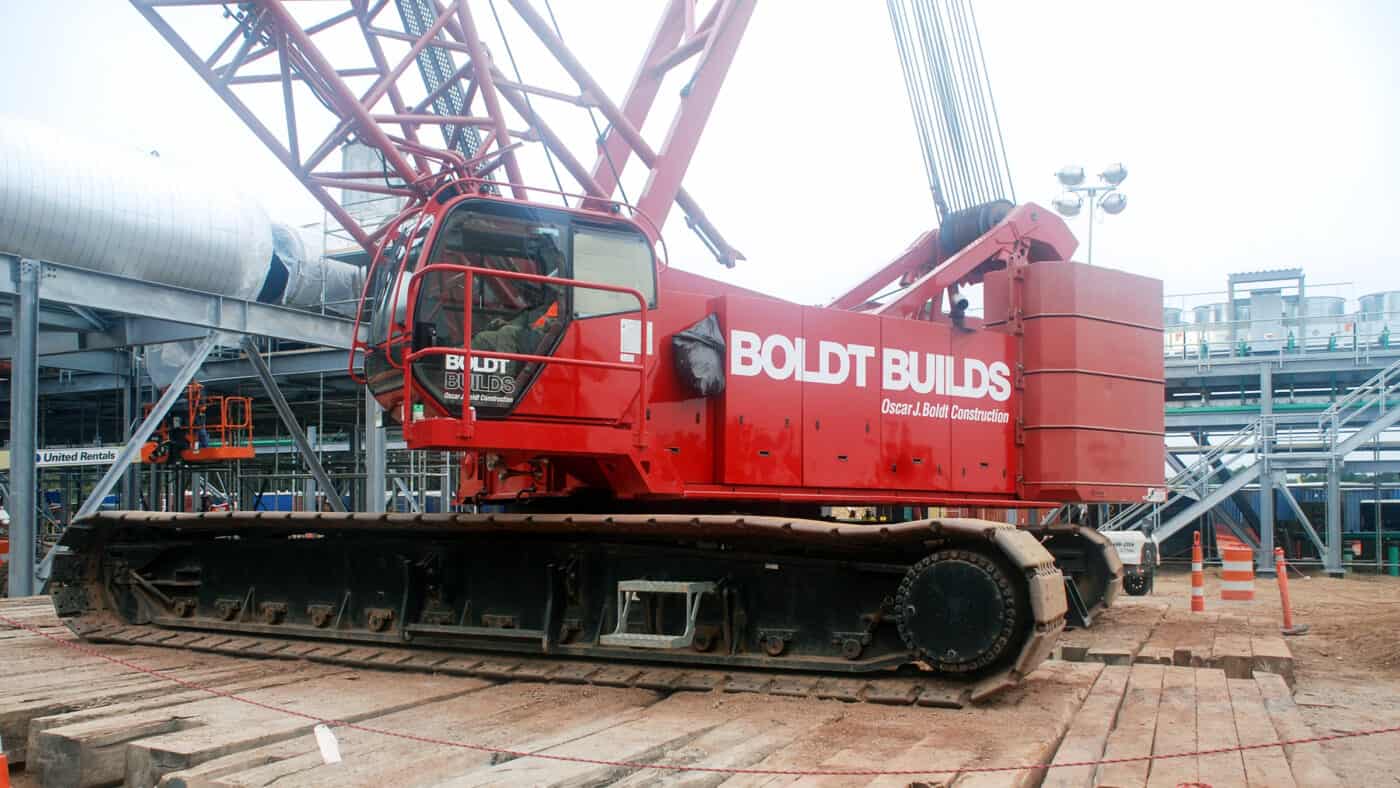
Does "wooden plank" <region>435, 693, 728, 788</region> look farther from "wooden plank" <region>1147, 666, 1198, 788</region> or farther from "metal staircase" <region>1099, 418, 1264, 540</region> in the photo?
"metal staircase" <region>1099, 418, 1264, 540</region>

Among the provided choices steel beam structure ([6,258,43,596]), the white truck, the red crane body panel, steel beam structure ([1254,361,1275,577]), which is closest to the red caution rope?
the red crane body panel

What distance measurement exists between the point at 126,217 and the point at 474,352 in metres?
11.9

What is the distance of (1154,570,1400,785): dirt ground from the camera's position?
700cm

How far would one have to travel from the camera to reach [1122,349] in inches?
440

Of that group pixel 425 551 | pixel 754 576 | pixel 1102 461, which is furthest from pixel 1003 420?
pixel 425 551

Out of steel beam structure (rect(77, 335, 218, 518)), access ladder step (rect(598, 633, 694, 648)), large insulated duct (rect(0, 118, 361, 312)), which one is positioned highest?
large insulated duct (rect(0, 118, 361, 312))

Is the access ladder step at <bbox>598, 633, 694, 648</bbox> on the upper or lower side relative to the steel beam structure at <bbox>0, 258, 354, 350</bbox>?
lower

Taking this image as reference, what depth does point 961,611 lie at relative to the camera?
689 centimetres

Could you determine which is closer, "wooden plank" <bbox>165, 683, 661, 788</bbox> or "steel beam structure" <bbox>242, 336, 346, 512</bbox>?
"wooden plank" <bbox>165, 683, 661, 788</bbox>

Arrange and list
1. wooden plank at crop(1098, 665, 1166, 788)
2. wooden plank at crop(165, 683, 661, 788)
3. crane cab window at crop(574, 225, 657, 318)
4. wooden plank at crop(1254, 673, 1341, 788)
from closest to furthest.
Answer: wooden plank at crop(165, 683, 661, 788)
wooden plank at crop(1098, 665, 1166, 788)
wooden plank at crop(1254, 673, 1341, 788)
crane cab window at crop(574, 225, 657, 318)

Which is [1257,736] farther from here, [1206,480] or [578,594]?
[1206,480]

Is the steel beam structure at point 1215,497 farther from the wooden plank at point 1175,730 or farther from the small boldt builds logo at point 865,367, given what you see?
the wooden plank at point 1175,730

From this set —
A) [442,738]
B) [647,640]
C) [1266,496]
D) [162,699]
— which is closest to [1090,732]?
[647,640]

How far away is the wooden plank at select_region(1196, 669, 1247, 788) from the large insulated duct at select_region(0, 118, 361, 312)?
49.7 ft
